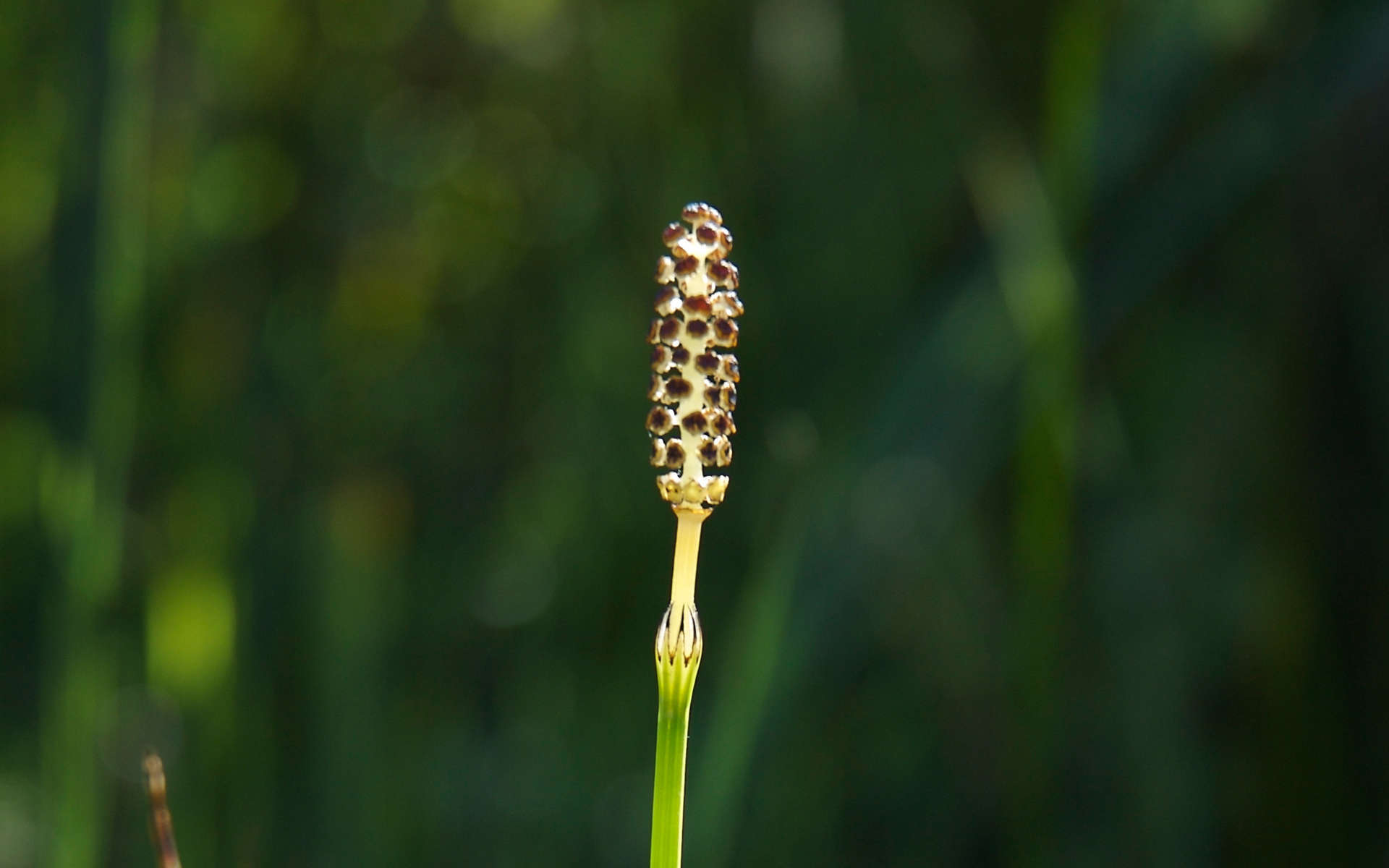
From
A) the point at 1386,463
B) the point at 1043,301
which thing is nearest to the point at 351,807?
the point at 1043,301

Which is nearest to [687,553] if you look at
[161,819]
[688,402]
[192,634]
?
[688,402]

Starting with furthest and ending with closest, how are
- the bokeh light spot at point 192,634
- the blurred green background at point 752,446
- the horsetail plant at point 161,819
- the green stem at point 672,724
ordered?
the bokeh light spot at point 192,634, the blurred green background at point 752,446, the horsetail plant at point 161,819, the green stem at point 672,724

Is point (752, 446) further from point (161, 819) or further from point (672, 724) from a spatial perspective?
point (672, 724)

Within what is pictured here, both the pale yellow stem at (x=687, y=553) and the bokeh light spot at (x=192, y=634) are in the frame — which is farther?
the bokeh light spot at (x=192, y=634)

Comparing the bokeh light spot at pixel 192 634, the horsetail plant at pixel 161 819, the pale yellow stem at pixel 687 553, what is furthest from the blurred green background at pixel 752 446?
the pale yellow stem at pixel 687 553

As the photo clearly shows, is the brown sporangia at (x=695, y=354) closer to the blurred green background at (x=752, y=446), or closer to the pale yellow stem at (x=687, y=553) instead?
the pale yellow stem at (x=687, y=553)

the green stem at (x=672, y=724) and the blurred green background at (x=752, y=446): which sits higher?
the blurred green background at (x=752, y=446)

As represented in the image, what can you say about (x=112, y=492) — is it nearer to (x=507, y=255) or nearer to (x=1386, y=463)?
(x=507, y=255)

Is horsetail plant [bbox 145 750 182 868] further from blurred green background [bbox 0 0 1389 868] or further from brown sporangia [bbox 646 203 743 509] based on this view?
blurred green background [bbox 0 0 1389 868]

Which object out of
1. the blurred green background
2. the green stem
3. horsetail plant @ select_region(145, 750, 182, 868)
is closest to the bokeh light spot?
the blurred green background
